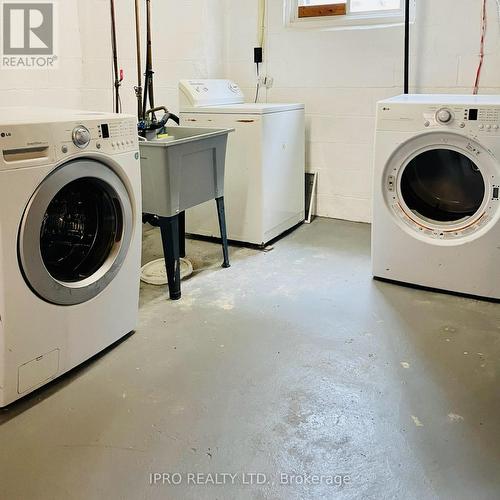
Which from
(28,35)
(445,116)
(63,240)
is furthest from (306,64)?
(63,240)

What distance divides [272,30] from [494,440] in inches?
124

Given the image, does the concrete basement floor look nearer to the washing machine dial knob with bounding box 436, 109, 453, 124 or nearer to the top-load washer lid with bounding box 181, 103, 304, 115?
the washing machine dial knob with bounding box 436, 109, 453, 124

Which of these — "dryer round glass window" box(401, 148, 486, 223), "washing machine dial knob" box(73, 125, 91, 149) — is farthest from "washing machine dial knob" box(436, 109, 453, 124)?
"washing machine dial knob" box(73, 125, 91, 149)

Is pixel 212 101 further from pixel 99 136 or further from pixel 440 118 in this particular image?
pixel 99 136

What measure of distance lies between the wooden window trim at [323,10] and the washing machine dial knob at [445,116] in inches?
61.8

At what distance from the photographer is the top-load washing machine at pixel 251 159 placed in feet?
9.96

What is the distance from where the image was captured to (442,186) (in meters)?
2.60

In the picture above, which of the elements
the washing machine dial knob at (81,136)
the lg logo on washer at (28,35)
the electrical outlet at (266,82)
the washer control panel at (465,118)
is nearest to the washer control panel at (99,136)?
the washing machine dial knob at (81,136)

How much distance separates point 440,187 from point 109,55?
2.25 metres

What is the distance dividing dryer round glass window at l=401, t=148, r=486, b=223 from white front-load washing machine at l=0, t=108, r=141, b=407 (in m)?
1.40

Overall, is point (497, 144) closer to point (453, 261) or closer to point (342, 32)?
point (453, 261)

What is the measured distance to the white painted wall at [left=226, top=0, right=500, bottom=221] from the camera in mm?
3139

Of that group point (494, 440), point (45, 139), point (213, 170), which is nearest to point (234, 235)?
point (213, 170)

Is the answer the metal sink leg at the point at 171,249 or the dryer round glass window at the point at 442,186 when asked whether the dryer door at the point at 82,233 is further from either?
the dryer round glass window at the point at 442,186
